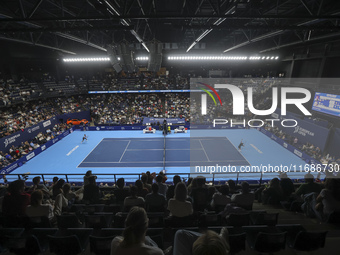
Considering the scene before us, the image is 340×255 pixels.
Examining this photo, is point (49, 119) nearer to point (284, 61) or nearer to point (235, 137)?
point (235, 137)

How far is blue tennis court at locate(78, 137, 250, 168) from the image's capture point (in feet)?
63.1

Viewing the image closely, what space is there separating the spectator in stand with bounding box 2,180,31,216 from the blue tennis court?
46.1 feet

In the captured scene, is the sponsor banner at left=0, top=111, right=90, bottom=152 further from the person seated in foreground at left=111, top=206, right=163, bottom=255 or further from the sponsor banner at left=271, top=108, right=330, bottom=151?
the sponsor banner at left=271, top=108, right=330, bottom=151

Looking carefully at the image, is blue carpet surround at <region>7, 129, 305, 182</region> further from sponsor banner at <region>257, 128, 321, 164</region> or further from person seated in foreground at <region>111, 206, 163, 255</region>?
person seated in foreground at <region>111, 206, 163, 255</region>

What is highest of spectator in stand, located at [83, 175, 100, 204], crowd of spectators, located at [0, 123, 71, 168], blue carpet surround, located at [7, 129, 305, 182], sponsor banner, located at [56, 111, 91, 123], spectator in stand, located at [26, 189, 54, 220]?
spectator in stand, located at [26, 189, 54, 220]

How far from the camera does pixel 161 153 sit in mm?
21516

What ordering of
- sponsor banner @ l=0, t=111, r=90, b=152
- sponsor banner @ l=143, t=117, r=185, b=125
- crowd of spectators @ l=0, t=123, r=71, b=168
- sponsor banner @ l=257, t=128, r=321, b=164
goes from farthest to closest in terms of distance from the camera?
sponsor banner @ l=143, t=117, r=185, b=125
sponsor banner @ l=0, t=111, r=90, b=152
sponsor banner @ l=257, t=128, r=321, b=164
crowd of spectators @ l=0, t=123, r=71, b=168

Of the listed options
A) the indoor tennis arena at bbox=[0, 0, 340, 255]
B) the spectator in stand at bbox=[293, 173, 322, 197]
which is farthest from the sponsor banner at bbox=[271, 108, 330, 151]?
the spectator in stand at bbox=[293, 173, 322, 197]

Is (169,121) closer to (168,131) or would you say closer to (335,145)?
(168,131)

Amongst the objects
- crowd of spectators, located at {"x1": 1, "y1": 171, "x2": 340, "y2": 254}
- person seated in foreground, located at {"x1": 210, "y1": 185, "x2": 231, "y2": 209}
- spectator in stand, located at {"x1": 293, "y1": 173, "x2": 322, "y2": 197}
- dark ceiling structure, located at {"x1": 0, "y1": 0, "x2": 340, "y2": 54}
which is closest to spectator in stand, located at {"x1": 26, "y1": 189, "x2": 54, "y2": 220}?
crowd of spectators, located at {"x1": 1, "y1": 171, "x2": 340, "y2": 254}

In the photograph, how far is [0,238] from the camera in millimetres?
3861

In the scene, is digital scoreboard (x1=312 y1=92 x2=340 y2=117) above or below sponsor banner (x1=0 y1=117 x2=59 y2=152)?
above

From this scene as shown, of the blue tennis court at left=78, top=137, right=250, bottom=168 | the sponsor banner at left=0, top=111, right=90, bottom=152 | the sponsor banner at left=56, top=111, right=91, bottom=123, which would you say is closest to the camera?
the blue tennis court at left=78, top=137, right=250, bottom=168

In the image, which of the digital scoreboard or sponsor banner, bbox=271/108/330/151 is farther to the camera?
sponsor banner, bbox=271/108/330/151
